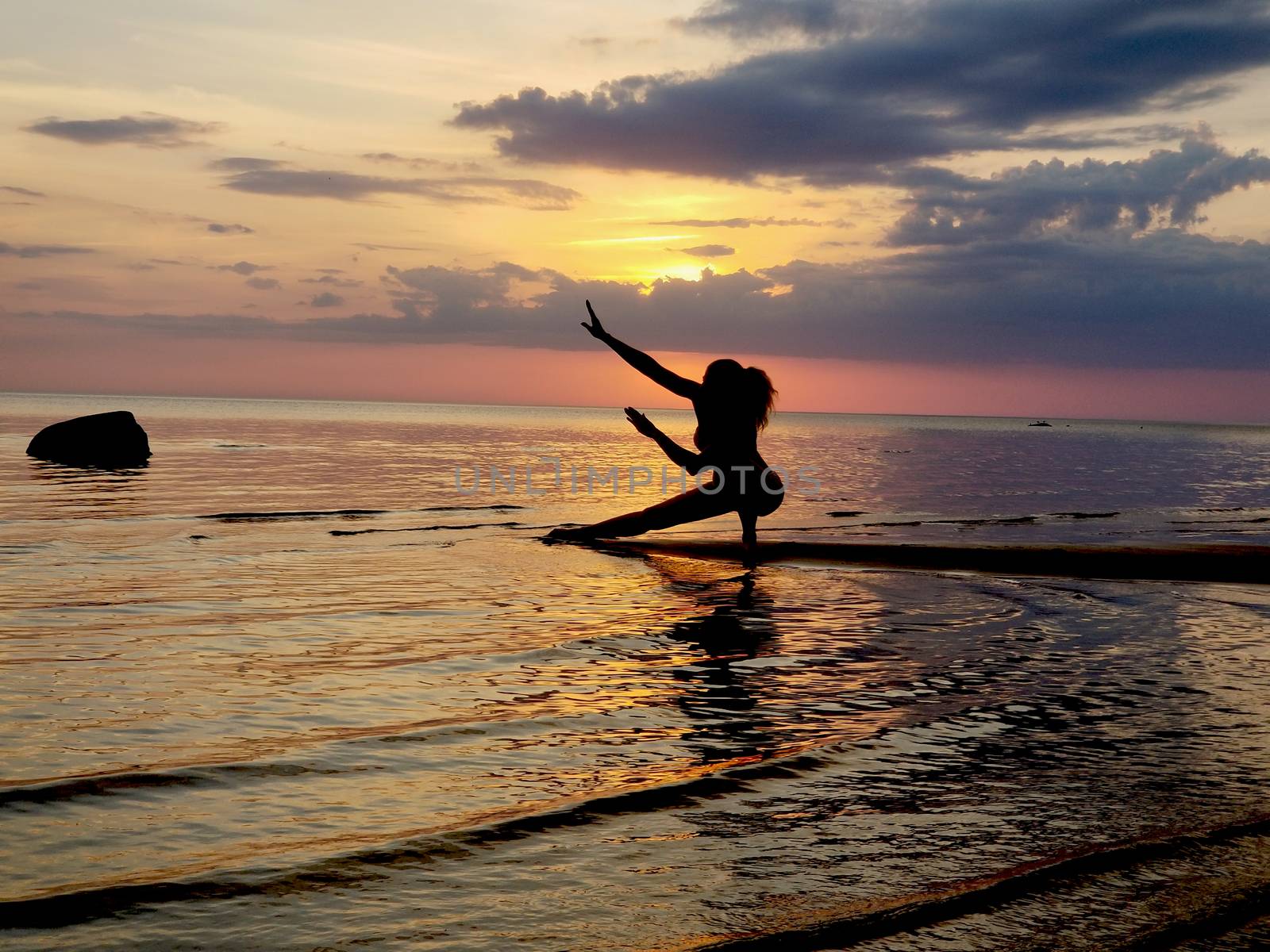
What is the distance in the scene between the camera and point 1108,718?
7.42 m

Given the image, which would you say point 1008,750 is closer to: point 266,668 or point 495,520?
point 266,668

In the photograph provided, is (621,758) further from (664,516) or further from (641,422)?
(664,516)

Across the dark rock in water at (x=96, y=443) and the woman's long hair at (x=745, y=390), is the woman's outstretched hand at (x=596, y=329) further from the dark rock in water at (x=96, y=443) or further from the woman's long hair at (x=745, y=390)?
the dark rock in water at (x=96, y=443)

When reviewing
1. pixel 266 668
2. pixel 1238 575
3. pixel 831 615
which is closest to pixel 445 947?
pixel 266 668

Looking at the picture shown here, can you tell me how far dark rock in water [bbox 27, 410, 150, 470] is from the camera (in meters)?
41.2

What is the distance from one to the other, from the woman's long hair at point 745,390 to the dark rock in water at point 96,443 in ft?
107

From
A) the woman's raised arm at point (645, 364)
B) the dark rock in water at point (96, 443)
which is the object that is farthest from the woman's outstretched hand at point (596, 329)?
the dark rock in water at point (96, 443)

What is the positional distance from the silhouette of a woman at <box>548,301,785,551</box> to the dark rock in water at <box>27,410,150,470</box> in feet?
104

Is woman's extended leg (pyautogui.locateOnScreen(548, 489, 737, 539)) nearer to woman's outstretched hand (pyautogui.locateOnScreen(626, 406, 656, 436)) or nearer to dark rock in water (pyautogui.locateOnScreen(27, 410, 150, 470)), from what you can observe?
woman's outstretched hand (pyautogui.locateOnScreen(626, 406, 656, 436))

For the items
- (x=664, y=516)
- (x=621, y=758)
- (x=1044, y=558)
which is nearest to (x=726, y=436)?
(x=664, y=516)

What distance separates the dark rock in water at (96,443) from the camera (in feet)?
135

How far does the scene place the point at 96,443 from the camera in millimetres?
41531

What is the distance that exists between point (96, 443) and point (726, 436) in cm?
3440

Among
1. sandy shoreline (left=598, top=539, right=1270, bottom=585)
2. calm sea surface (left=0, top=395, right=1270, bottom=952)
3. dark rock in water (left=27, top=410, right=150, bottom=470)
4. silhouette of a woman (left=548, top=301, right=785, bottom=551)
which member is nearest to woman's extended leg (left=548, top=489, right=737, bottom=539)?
silhouette of a woman (left=548, top=301, right=785, bottom=551)
